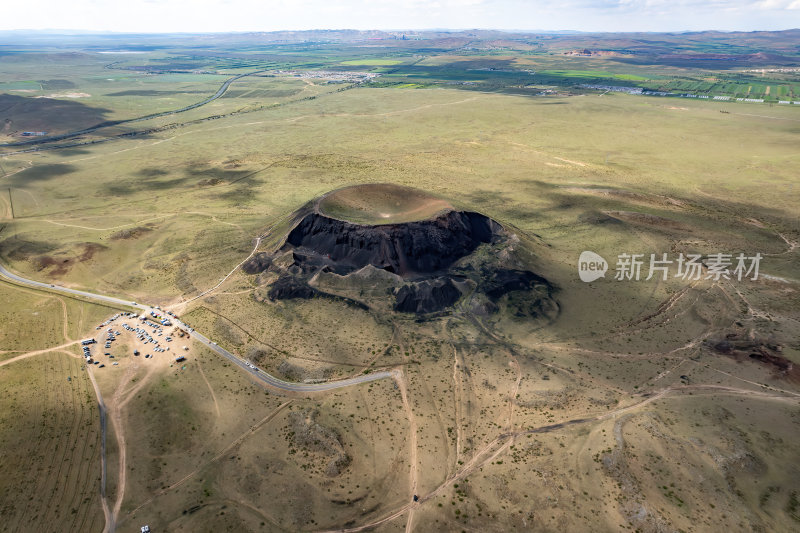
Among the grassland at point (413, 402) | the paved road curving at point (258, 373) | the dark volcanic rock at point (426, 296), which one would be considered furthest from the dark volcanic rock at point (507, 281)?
the paved road curving at point (258, 373)

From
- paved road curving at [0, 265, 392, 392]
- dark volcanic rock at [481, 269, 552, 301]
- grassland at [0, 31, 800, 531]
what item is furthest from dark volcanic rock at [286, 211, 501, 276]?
paved road curving at [0, 265, 392, 392]

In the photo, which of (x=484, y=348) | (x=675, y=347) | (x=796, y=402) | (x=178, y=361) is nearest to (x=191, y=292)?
(x=178, y=361)

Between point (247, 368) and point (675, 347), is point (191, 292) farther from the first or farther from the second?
point (675, 347)

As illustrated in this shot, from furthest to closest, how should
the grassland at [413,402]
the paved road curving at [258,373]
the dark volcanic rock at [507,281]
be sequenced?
the dark volcanic rock at [507,281] → the paved road curving at [258,373] → the grassland at [413,402]

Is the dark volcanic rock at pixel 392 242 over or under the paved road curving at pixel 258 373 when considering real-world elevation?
over

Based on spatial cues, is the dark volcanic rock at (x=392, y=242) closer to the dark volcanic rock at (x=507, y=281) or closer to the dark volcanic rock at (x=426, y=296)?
the dark volcanic rock at (x=426, y=296)
